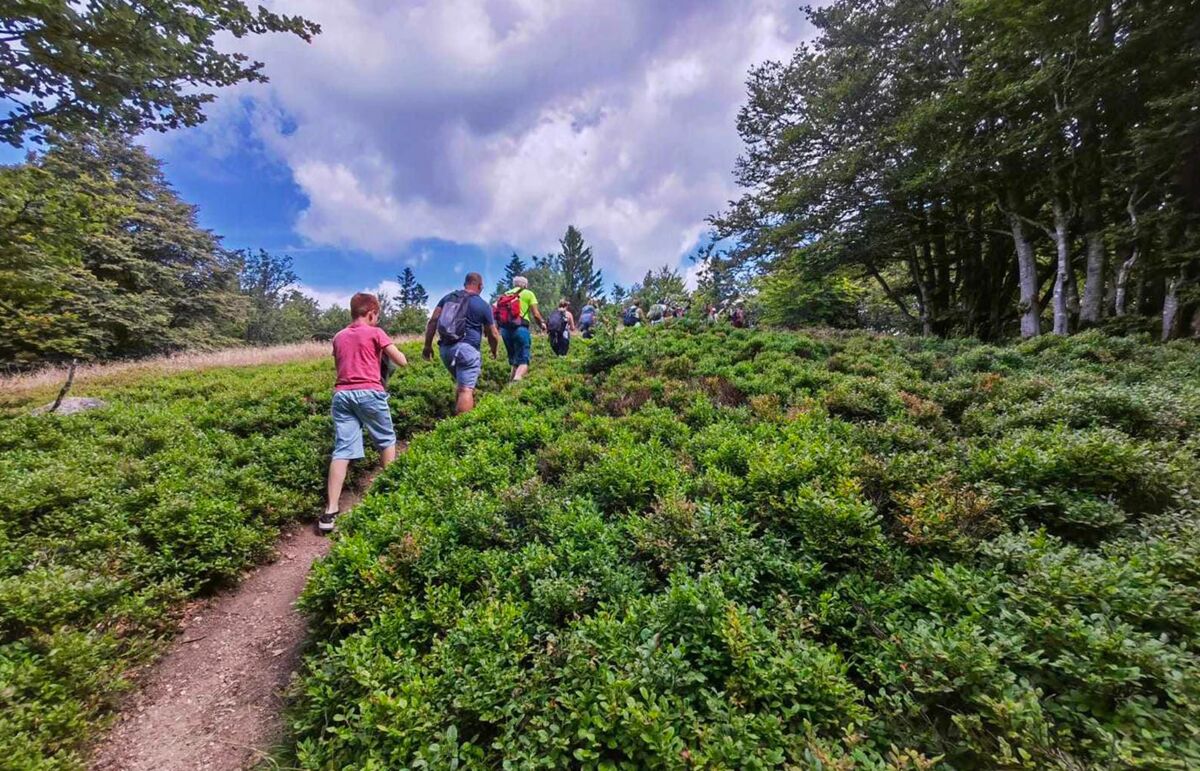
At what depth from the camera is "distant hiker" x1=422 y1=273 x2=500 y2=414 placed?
6.41 meters

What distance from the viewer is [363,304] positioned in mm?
5141

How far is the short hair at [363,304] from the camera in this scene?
5098 mm

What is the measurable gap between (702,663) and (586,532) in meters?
1.23

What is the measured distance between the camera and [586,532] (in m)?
3.16

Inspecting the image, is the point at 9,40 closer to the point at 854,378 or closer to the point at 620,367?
the point at 620,367

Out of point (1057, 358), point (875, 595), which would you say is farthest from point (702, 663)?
point (1057, 358)

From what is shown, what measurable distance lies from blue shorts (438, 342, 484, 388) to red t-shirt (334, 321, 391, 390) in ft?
5.17

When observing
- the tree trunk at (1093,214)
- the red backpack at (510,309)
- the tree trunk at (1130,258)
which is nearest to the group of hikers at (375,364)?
the red backpack at (510,309)

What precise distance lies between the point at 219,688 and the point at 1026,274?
64.6ft

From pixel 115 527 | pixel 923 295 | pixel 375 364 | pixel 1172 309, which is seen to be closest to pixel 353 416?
pixel 375 364

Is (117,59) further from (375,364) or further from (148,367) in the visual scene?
(148,367)

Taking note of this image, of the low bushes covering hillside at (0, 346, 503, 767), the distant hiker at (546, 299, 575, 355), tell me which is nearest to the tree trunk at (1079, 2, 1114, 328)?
the distant hiker at (546, 299, 575, 355)

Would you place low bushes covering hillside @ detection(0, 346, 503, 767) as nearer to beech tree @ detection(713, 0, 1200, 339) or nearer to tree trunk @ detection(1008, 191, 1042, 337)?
beech tree @ detection(713, 0, 1200, 339)

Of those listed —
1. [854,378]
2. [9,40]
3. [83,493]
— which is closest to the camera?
[83,493]
